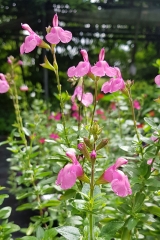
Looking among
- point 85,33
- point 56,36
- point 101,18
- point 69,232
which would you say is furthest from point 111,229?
point 85,33

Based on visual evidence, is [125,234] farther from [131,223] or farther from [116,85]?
[116,85]

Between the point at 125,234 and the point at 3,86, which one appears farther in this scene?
the point at 3,86

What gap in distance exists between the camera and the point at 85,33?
627 centimetres

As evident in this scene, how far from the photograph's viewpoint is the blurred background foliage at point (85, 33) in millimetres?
5414

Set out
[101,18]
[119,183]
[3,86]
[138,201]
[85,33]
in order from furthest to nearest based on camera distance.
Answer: [85,33] → [101,18] → [3,86] → [138,201] → [119,183]

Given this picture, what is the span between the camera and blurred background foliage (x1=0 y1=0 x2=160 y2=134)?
5.41 metres

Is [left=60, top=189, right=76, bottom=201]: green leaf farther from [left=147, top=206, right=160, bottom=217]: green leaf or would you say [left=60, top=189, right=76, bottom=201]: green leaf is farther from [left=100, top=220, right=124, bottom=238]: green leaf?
[left=147, top=206, right=160, bottom=217]: green leaf

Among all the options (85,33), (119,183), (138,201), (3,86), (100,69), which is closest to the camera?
(119,183)

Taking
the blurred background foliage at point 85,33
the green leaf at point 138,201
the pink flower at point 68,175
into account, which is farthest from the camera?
the blurred background foliage at point 85,33

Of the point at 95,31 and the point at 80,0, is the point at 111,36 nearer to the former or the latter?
the point at 95,31

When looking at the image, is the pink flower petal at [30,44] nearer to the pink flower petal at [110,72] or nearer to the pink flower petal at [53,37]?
the pink flower petal at [53,37]

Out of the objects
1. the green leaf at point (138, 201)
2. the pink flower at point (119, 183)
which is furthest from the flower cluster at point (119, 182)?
the green leaf at point (138, 201)

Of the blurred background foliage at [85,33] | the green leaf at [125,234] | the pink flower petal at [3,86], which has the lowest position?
the green leaf at [125,234]

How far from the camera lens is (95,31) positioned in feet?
20.0
